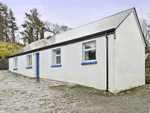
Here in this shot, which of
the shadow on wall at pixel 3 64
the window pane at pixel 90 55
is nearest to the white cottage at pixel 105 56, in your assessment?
the window pane at pixel 90 55

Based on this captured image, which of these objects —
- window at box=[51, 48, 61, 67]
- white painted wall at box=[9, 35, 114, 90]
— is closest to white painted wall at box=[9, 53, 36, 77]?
white painted wall at box=[9, 35, 114, 90]

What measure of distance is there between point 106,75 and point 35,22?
2365 centimetres

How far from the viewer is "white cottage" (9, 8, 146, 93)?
7.04 m

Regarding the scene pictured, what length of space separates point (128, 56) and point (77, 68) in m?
3.35

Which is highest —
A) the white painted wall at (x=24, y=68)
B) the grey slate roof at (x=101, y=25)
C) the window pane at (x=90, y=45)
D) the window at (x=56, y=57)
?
the grey slate roof at (x=101, y=25)

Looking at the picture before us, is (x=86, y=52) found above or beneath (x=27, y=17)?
beneath

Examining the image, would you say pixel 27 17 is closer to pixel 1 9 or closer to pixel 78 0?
pixel 1 9

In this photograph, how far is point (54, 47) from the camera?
10.9m

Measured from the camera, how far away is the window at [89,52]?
803 cm

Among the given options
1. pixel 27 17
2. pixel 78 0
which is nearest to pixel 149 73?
pixel 78 0

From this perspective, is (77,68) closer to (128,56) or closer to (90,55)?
(90,55)

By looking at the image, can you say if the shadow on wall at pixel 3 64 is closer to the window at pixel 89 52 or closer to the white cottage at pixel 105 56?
the white cottage at pixel 105 56

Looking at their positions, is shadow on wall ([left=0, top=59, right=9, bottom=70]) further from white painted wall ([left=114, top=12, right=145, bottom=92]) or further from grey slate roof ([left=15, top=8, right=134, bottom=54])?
white painted wall ([left=114, top=12, right=145, bottom=92])

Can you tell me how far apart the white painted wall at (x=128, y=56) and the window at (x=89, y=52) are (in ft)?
4.78
